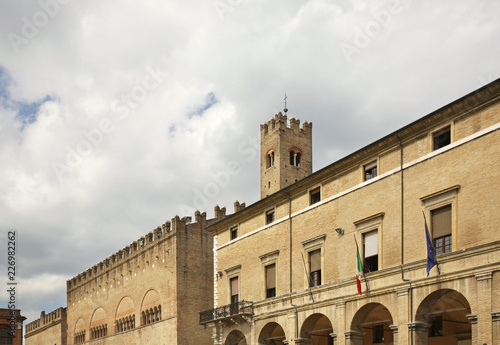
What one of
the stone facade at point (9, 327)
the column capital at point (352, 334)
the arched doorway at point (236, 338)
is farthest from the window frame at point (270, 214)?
the stone facade at point (9, 327)

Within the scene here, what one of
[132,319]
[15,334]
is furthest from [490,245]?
[15,334]

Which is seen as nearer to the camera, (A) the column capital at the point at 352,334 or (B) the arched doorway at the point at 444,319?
(B) the arched doorway at the point at 444,319

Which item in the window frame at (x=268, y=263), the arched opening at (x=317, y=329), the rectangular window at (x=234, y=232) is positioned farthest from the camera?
the rectangular window at (x=234, y=232)

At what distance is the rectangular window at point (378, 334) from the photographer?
92.3 ft

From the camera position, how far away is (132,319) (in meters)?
51.4

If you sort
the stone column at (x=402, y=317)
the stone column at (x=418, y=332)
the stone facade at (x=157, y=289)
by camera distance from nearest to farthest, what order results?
the stone column at (x=418, y=332) → the stone column at (x=402, y=317) → the stone facade at (x=157, y=289)

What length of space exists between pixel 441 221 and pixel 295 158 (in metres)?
33.1

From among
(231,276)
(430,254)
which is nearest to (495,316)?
(430,254)

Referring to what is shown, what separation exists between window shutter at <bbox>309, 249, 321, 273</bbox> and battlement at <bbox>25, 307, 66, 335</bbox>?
4997 centimetres

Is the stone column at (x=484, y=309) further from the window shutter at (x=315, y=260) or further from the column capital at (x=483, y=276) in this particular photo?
Result: the window shutter at (x=315, y=260)

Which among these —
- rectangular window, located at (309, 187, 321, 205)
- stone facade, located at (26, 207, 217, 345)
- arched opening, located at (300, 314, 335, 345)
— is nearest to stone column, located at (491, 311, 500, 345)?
arched opening, located at (300, 314, 335, 345)

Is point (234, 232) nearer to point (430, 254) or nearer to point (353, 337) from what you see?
point (353, 337)

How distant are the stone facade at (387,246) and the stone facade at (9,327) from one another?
158 ft

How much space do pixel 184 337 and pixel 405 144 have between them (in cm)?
2535
